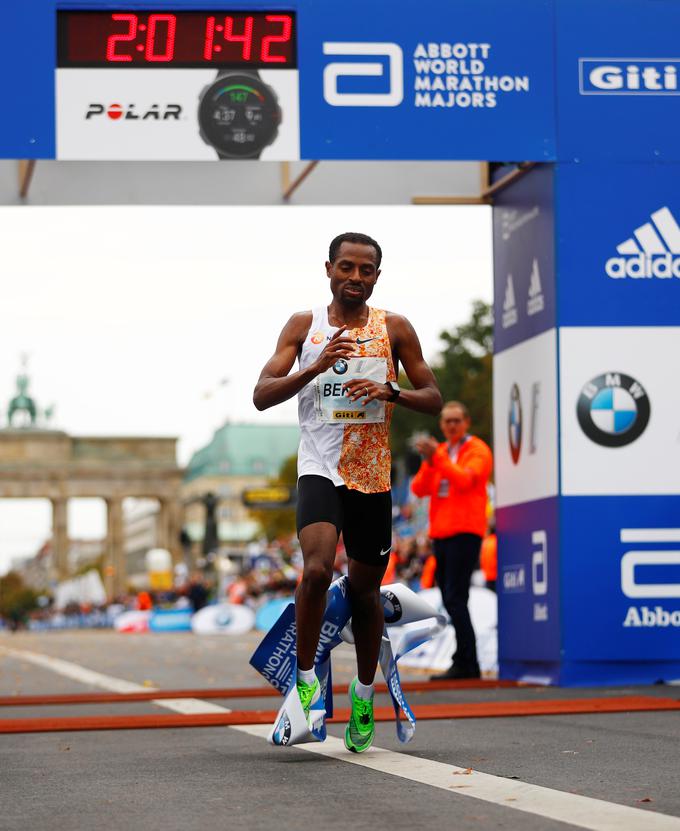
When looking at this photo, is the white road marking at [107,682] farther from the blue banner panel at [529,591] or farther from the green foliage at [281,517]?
the green foliage at [281,517]

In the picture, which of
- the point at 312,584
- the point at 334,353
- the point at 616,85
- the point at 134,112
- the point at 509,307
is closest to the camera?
the point at 334,353

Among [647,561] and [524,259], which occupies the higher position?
[524,259]

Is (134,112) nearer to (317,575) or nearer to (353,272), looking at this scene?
(353,272)

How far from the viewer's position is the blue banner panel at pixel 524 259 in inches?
449

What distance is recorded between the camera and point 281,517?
9406 centimetres

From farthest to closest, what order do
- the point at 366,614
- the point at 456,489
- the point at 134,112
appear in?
the point at 456,489 → the point at 134,112 → the point at 366,614

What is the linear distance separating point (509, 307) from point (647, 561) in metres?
2.24

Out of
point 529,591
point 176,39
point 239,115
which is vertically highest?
point 176,39

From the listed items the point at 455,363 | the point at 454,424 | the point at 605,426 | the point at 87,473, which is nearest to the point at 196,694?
the point at 454,424

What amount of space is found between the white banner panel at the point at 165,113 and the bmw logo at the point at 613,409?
7.90 feet

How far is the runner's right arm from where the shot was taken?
6363 millimetres

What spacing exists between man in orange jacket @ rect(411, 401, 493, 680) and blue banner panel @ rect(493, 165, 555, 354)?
2.61 feet

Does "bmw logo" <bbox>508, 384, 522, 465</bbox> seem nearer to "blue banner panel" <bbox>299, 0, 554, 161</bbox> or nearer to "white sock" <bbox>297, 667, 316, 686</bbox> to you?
"blue banner panel" <bbox>299, 0, 554, 161</bbox>

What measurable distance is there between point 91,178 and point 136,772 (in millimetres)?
7361
